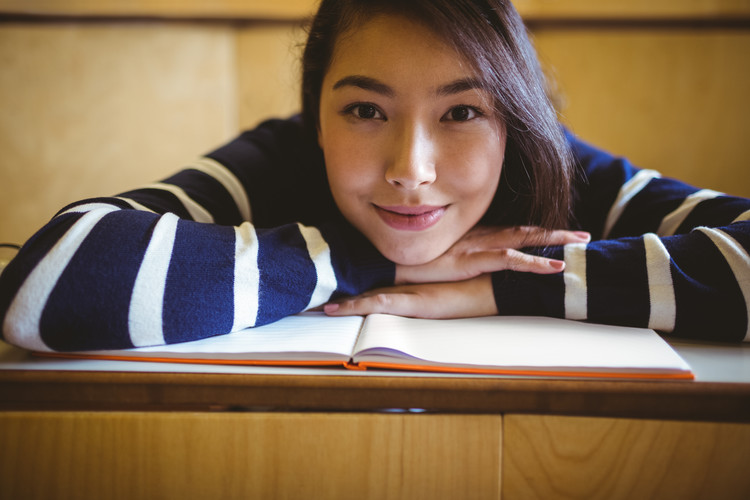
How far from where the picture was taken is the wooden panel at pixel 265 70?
50.1 inches

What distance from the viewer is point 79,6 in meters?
1.25

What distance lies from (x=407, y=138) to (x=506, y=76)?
132 mm

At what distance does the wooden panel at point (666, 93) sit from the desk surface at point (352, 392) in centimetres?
99

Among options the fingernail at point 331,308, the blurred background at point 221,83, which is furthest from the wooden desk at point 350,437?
the blurred background at point 221,83

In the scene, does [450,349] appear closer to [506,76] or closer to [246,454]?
[246,454]

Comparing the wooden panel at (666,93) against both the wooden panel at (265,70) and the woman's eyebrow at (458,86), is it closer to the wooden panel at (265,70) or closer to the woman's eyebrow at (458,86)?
the wooden panel at (265,70)

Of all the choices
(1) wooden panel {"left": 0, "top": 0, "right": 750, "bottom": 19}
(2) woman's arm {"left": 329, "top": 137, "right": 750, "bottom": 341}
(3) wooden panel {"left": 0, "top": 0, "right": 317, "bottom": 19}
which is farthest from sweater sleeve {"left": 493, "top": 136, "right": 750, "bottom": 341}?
(3) wooden panel {"left": 0, "top": 0, "right": 317, "bottom": 19}

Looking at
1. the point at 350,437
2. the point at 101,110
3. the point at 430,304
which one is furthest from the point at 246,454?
the point at 101,110

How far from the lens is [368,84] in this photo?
0.53 meters

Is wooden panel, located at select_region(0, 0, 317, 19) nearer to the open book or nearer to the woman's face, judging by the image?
the woman's face

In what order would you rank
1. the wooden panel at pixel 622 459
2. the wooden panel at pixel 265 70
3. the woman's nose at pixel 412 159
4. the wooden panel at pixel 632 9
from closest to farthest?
the wooden panel at pixel 622 459 → the woman's nose at pixel 412 159 → the wooden panel at pixel 632 9 → the wooden panel at pixel 265 70

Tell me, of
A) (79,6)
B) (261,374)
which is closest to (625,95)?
(261,374)

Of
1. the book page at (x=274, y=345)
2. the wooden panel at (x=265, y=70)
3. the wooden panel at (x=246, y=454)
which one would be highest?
the wooden panel at (x=265, y=70)

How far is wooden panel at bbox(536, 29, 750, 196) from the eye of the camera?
3.95 ft
